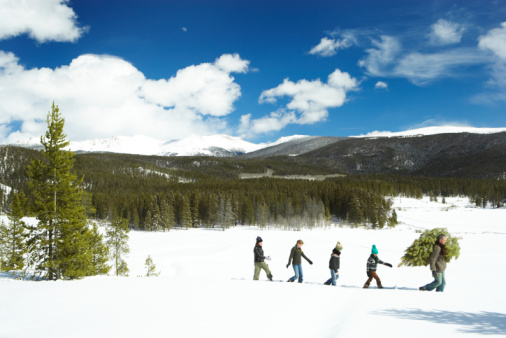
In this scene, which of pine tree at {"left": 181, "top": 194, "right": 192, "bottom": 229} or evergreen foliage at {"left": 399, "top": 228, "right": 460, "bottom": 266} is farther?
pine tree at {"left": 181, "top": 194, "right": 192, "bottom": 229}

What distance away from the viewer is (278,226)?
306 ft

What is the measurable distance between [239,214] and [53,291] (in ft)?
→ 279

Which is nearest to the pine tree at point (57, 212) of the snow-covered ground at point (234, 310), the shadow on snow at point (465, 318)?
the snow-covered ground at point (234, 310)

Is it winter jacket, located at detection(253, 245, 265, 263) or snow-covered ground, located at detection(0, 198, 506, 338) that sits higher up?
winter jacket, located at detection(253, 245, 265, 263)

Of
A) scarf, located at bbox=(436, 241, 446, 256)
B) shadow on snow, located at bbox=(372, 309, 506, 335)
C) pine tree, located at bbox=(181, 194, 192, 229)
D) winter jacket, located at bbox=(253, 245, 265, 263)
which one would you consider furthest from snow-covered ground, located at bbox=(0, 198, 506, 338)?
pine tree, located at bbox=(181, 194, 192, 229)

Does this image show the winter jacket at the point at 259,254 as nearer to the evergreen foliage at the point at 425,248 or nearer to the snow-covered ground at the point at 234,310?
the snow-covered ground at the point at 234,310

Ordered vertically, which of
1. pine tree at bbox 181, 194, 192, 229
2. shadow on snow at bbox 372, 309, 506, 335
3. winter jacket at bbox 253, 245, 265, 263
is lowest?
pine tree at bbox 181, 194, 192, 229

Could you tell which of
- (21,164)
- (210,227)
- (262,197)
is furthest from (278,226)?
(21,164)

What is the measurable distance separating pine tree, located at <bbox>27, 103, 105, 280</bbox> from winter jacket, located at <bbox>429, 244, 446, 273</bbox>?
17.7 m

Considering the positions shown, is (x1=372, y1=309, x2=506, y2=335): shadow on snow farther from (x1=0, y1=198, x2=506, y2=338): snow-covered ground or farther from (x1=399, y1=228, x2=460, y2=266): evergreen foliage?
(x1=399, y1=228, x2=460, y2=266): evergreen foliage

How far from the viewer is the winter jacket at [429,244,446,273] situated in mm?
12758

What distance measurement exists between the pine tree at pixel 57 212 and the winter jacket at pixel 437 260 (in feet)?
58.1

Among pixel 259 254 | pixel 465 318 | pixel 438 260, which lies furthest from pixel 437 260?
pixel 259 254

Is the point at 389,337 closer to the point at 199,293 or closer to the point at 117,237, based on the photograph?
the point at 199,293
